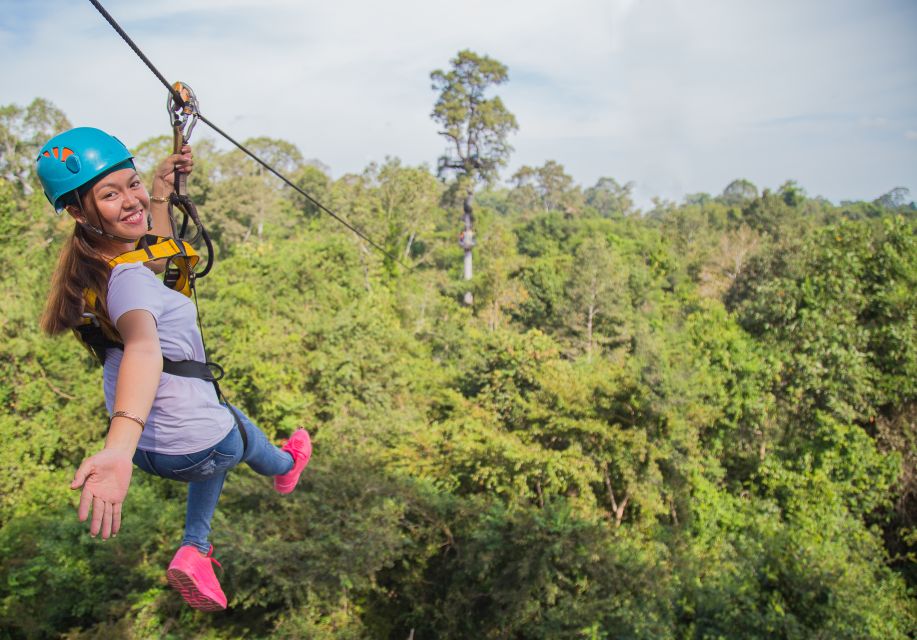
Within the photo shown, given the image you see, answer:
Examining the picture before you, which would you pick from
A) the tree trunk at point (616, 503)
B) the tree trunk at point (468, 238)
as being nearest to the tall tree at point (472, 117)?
the tree trunk at point (468, 238)

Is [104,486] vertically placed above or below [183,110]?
below

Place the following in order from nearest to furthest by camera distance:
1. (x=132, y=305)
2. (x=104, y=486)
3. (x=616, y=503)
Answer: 1. (x=104, y=486)
2. (x=132, y=305)
3. (x=616, y=503)

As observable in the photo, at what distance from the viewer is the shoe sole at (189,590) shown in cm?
235

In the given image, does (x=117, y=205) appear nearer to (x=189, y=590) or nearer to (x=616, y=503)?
(x=189, y=590)

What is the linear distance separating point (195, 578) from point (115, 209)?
140 centimetres

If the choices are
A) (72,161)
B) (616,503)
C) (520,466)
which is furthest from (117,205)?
(616,503)

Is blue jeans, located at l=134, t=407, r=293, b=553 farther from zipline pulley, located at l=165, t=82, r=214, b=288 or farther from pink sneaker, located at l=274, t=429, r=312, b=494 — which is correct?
zipline pulley, located at l=165, t=82, r=214, b=288

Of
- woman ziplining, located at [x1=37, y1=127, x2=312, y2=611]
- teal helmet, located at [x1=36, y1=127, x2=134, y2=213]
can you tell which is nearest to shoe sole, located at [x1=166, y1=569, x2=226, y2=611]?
woman ziplining, located at [x1=37, y1=127, x2=312, y2=611]

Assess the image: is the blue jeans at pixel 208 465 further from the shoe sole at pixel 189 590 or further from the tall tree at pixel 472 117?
the tall tree at pixel 472 117

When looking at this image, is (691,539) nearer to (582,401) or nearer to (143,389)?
(582,401)

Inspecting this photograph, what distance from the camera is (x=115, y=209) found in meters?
1.81

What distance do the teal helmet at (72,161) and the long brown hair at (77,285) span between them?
0.24 feet

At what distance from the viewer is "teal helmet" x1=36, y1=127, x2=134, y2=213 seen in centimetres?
172

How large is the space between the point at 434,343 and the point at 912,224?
12395mm
